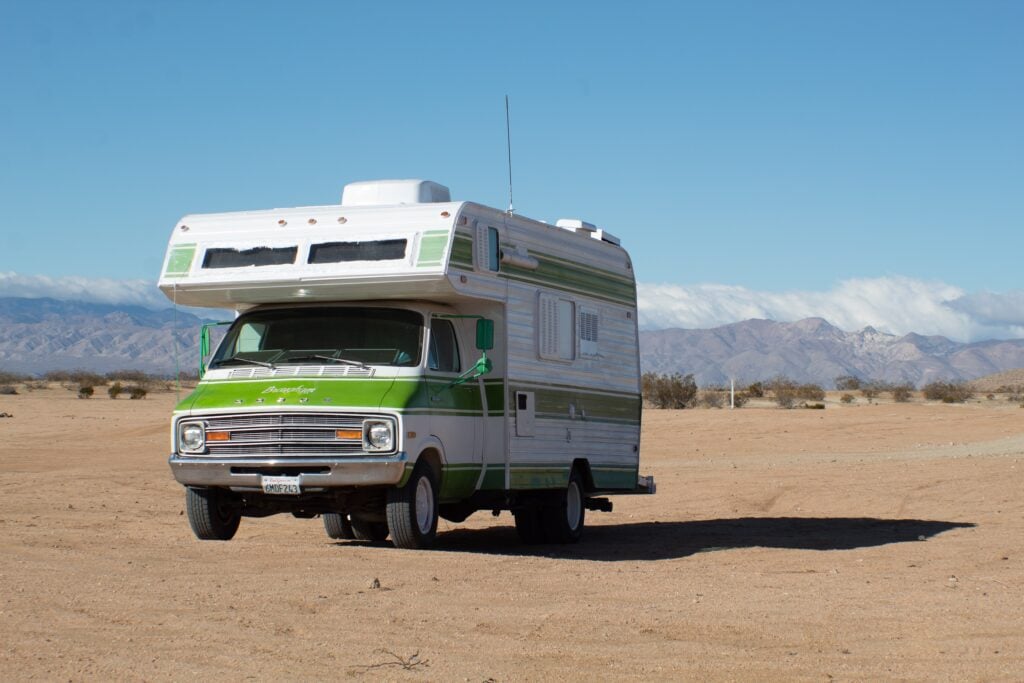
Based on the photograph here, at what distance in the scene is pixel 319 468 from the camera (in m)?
13.8

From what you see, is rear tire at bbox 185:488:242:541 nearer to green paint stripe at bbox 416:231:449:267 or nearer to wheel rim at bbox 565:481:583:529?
green paint stripe at bbox 416:231:449:267

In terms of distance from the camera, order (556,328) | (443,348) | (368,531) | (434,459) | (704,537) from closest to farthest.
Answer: (434,459) → (443,348) → (556,328) → (368,531) → (704,537)

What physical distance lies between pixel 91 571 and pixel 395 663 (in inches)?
157

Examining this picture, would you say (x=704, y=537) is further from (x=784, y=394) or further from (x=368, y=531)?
(x=784, y=394)

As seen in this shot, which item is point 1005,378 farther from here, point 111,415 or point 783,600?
point 783,600

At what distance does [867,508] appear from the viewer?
22.3m

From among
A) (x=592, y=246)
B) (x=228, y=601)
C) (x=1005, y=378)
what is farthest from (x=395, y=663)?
(x=1005, y=378)

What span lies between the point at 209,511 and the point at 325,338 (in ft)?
6.61

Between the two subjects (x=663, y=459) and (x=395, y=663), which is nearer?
(x=395, y=663)

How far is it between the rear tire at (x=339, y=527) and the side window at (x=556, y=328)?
10.0 ft

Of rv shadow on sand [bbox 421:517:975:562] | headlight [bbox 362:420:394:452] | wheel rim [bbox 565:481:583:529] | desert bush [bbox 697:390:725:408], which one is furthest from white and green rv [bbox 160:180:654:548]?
desert bush [bbox 697:390:725:408]

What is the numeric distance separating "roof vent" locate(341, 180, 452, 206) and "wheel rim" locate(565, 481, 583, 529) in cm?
381

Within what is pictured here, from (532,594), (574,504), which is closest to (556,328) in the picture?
(574,504)

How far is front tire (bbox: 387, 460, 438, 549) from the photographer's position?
13.9 metres
